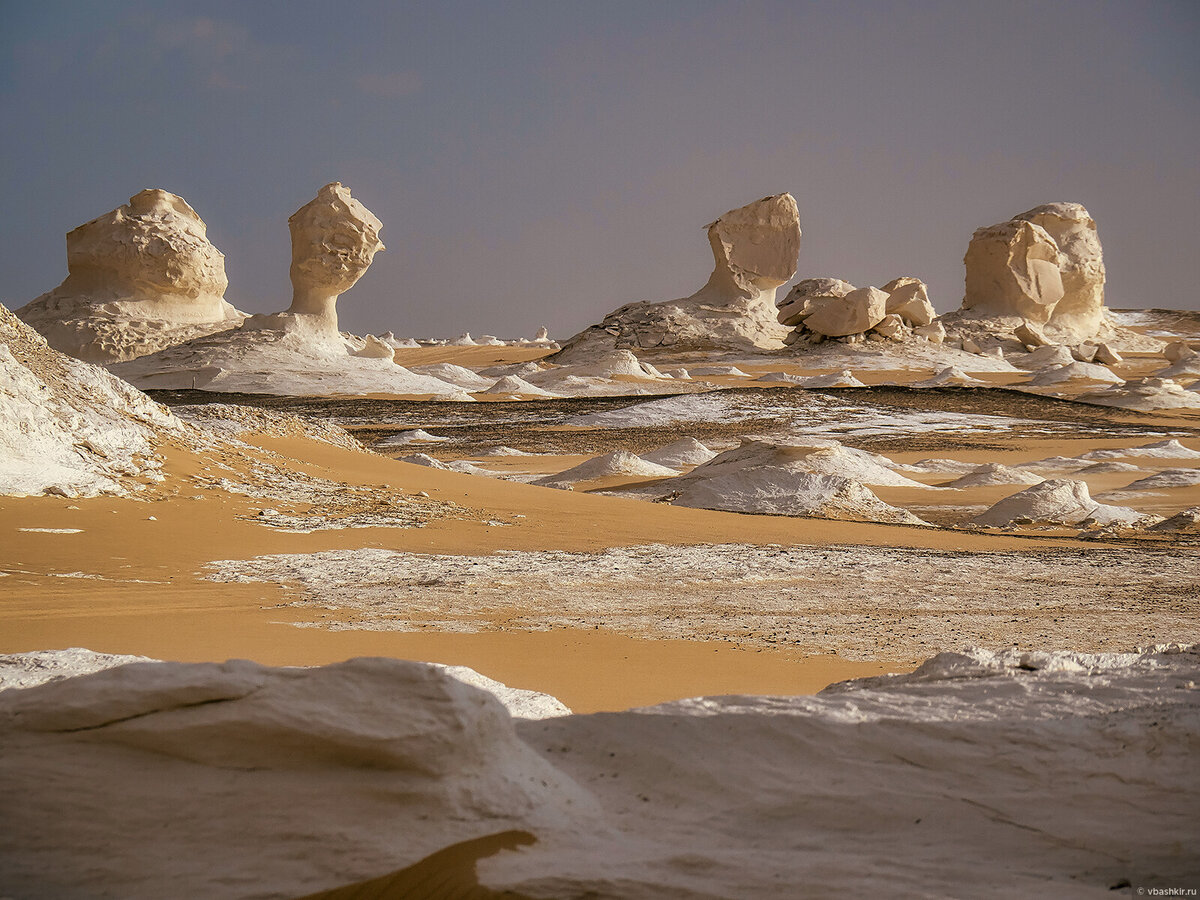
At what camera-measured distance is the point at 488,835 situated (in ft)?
7.43

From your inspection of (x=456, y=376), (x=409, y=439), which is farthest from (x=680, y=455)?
(x=456, y=376)

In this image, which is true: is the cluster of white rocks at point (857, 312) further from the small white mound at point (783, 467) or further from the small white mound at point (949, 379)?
the small white mound at point (783, 467)

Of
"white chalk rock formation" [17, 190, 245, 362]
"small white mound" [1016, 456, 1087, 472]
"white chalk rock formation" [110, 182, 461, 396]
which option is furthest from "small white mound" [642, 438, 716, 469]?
"white chalk rock formation" [17, 190, 245, 362]

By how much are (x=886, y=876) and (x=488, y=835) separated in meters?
0.82

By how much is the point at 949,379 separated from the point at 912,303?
885 cm

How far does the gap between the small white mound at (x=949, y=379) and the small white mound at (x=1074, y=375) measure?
213cm

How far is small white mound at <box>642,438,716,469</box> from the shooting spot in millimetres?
17134

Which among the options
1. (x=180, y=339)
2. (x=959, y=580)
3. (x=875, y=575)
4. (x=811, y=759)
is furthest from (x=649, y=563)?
(x=180, y=339)

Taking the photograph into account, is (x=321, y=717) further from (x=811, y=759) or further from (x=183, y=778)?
(x=811, y=759)

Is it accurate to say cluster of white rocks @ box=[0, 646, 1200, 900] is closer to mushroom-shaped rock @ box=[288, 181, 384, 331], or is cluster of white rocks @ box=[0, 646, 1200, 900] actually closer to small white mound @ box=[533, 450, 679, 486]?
small white mound @ box=[533, 450, 679, 486]

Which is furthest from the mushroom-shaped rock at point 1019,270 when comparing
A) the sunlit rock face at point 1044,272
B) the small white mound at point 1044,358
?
the small white mound at point 1044,358

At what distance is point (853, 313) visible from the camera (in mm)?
41031

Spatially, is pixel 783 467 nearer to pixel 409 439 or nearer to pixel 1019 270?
pixel 409 439

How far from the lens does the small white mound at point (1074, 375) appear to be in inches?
→ 1407
